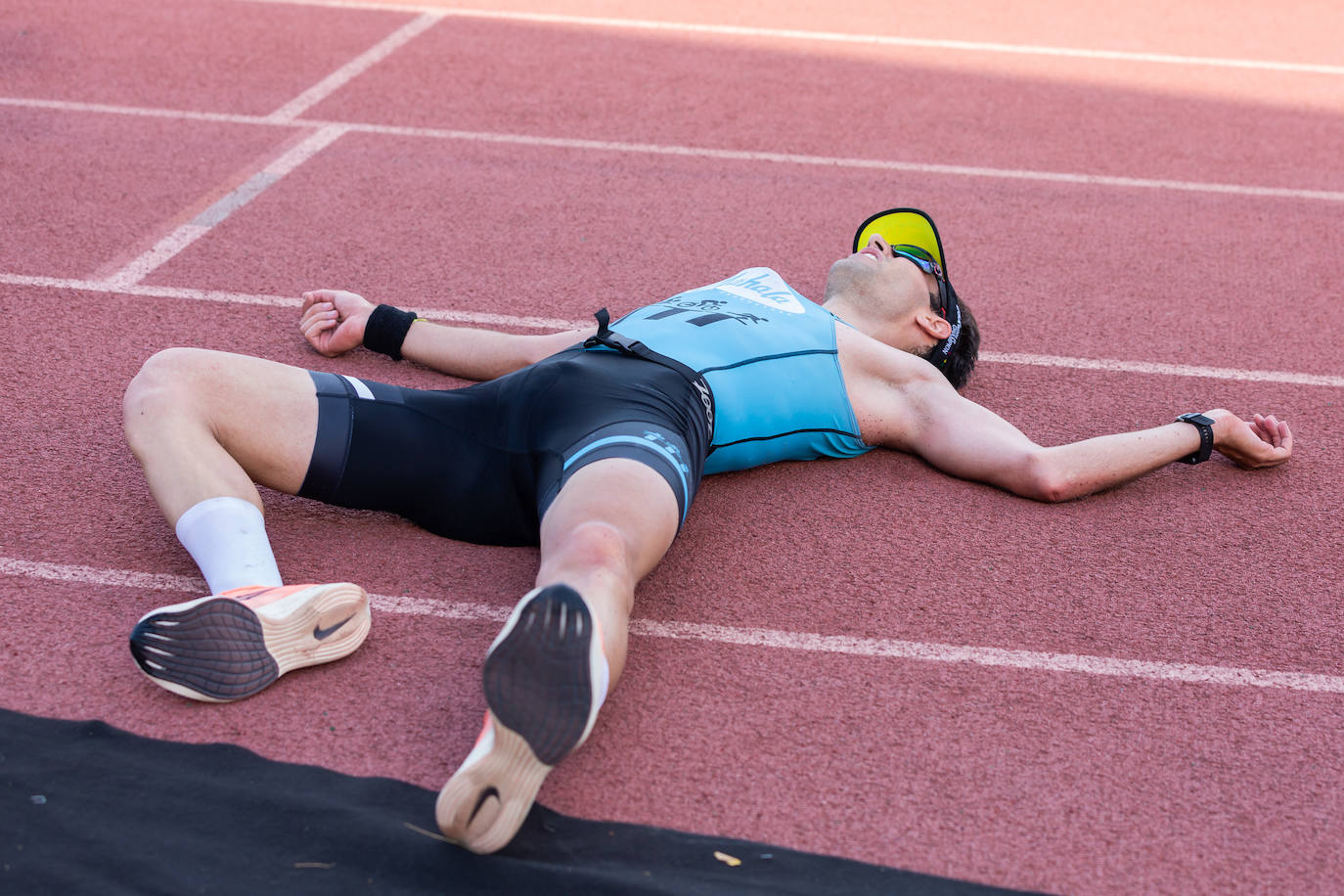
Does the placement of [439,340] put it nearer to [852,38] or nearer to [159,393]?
[159,393]

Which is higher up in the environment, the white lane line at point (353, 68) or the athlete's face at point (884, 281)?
the white lane line at point (353, 68)

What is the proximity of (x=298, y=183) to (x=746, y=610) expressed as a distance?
373 centimetres

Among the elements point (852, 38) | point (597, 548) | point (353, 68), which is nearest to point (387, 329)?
point (597, 548)

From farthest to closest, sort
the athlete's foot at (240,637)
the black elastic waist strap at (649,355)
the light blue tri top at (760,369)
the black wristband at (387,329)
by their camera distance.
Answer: the black wristband at (387,329) → the light blue tri top at (760,369) → the black elastic waist strap at (649,355) → the athlete's foot at (240,637)

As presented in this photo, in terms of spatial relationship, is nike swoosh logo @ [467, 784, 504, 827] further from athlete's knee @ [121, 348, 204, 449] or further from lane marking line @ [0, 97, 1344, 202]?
lane marking line @ [0, 97, 1344, 202]

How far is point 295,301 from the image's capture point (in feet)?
15.6

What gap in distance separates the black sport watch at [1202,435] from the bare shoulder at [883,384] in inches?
29.7

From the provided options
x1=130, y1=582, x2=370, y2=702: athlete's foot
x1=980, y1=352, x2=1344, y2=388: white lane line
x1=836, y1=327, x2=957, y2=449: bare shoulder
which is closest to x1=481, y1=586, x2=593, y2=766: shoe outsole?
x1=130, y1=582, x2=370, y2=702: athlete's foot

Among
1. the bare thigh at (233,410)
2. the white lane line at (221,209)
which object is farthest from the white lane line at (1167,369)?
the white lane line at (221,209)

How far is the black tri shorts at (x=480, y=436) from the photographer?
10.2 ft

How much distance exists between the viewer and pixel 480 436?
3184 mm

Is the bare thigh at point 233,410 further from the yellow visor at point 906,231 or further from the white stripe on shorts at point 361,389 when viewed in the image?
the yellow visor at point 906,231

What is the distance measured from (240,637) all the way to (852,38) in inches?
291

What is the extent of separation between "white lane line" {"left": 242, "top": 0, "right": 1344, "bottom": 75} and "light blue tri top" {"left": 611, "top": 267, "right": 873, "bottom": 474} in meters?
5.64
